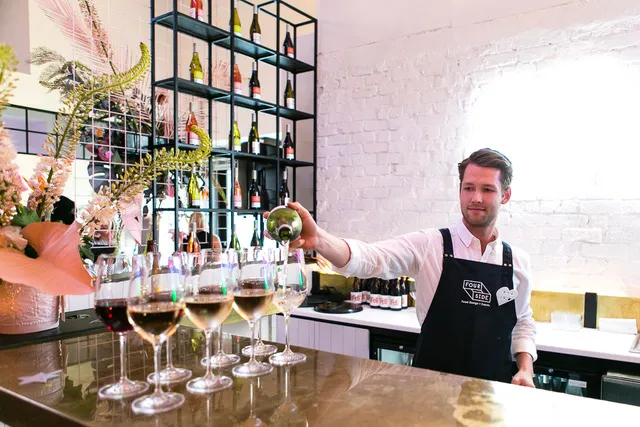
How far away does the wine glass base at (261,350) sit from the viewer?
1.09 meters

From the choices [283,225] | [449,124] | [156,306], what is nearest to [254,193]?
[449,124]

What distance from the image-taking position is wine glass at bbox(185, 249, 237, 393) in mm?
863

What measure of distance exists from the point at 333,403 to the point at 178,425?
25 cm

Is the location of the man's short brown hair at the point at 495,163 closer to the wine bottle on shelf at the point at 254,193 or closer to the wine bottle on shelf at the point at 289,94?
the wine bottle on shelf at the point at 254,193

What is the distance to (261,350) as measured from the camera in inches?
43.8

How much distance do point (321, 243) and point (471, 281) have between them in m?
0.70

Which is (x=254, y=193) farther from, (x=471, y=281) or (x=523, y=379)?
(x=523, y=379)

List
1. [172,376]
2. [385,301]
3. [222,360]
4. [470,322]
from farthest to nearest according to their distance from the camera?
[385,301] → [470,322] → [222,360] → [172,376]

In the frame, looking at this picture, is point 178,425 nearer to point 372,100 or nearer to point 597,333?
point 597,333

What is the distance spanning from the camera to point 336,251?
165cm

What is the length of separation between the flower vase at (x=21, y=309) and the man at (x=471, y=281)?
94 cm

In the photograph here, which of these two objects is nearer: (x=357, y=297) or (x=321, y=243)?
(x=321, y=243)

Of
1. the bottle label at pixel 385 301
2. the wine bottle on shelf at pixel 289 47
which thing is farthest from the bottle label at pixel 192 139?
the bottle label at pixel 385 301

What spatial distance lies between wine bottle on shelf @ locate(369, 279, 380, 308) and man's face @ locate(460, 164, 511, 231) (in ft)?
4.34
